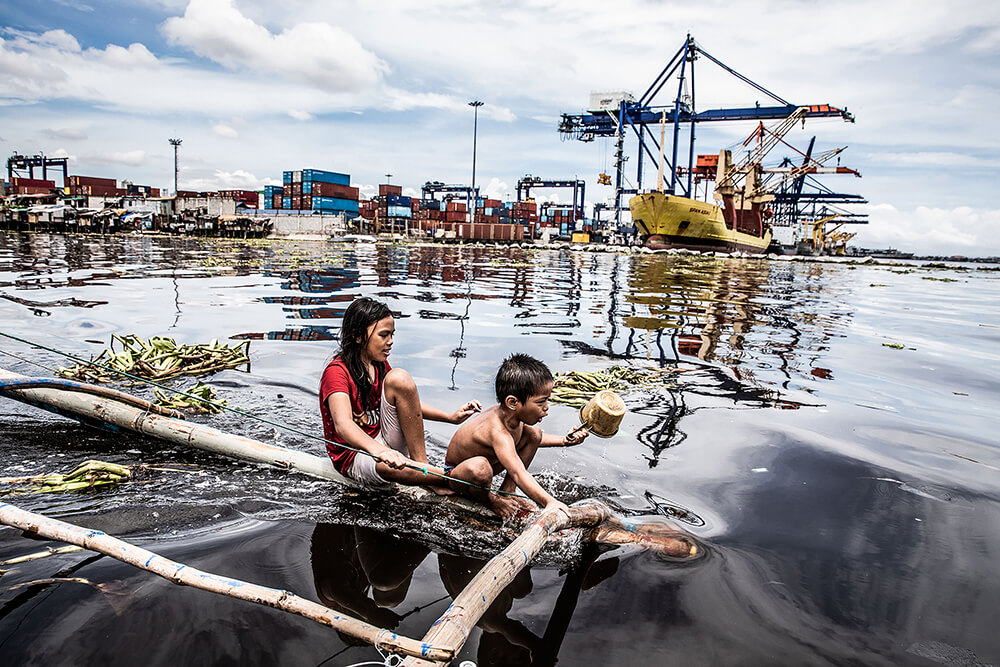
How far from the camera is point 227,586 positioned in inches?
87.2

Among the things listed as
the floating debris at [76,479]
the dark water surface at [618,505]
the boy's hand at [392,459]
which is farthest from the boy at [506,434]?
the floating debris at [76,479]

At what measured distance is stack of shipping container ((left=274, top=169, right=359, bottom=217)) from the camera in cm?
7006

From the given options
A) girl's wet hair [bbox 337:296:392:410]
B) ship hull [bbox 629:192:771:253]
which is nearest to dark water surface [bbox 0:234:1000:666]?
girl's wet hair [bbox 337:296:392:410]

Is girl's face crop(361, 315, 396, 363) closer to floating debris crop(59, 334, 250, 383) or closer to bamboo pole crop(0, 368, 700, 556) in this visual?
bamboo pole crop(0, 368, 700, 556)

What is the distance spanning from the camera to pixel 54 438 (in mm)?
4512

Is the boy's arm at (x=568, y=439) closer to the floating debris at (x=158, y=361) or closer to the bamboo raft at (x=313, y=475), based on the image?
the bamboo raft at (x=313, y=475)

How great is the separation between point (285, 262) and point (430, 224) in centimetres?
4754

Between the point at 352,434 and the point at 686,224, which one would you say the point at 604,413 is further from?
the point at 686,224

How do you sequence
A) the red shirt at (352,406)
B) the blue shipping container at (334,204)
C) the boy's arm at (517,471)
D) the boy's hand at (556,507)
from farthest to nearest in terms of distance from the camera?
1. the blue shipping container at (334,204)
2. the red shirt at (352,406)
3. the boy's arm at (517,471)
4. the boy's hand at (556,507)

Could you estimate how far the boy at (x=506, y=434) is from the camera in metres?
3.37

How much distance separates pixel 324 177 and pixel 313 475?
74.6m

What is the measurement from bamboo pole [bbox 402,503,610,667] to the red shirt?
1.38m

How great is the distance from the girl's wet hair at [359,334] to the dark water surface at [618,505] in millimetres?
742

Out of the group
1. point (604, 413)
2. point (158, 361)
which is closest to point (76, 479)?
point (158, 361)
